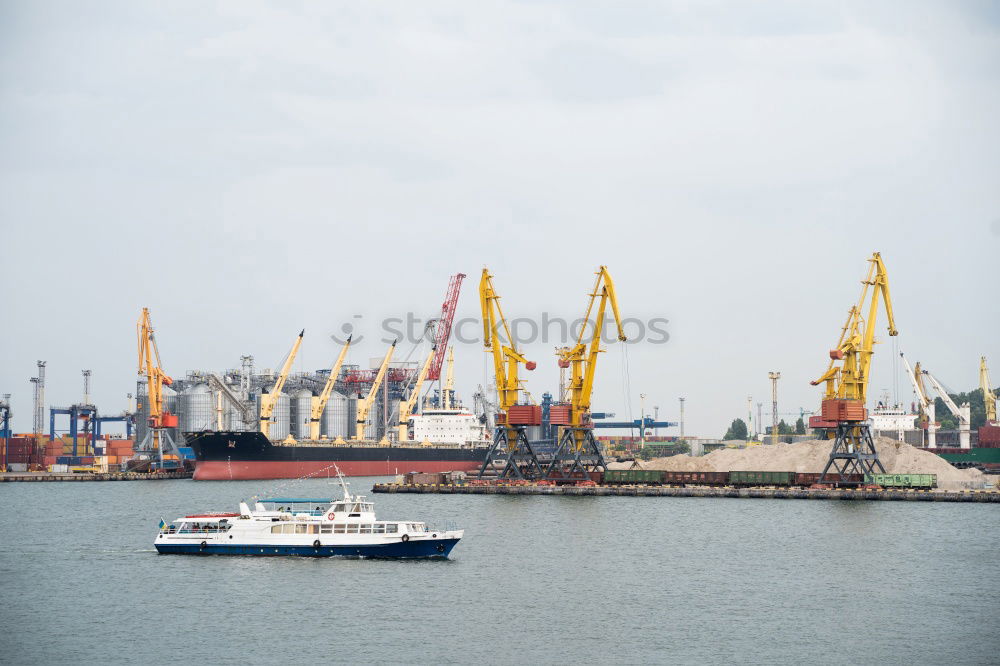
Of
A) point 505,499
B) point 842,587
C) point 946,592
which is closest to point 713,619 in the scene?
point 842,587

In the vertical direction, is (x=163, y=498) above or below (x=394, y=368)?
below

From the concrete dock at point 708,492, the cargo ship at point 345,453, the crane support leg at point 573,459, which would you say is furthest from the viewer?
the cargo ship at point 345,453

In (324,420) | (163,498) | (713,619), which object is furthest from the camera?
(324,420)

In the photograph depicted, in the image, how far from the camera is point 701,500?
82375 millimetres

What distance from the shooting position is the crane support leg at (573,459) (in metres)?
91.6

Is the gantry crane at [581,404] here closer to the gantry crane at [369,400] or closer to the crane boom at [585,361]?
the crane boom at [585,361]

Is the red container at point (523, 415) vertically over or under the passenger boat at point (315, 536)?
over

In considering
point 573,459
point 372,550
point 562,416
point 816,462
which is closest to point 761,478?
point 816,462

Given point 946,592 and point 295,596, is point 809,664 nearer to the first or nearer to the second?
point 946,592

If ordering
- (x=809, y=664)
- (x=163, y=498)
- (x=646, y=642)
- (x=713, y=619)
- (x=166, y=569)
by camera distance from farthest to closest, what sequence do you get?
(x=163, y=498), (x=166, y=569), (x=713, y=619), (x=646, y=642), (x=809, y=664)

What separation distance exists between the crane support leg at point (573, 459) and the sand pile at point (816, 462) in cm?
1523

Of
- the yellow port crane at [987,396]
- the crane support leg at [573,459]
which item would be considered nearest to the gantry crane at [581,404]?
the crane support leg at [573,459]

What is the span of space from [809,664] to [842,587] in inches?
463

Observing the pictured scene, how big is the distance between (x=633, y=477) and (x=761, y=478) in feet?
34.9
